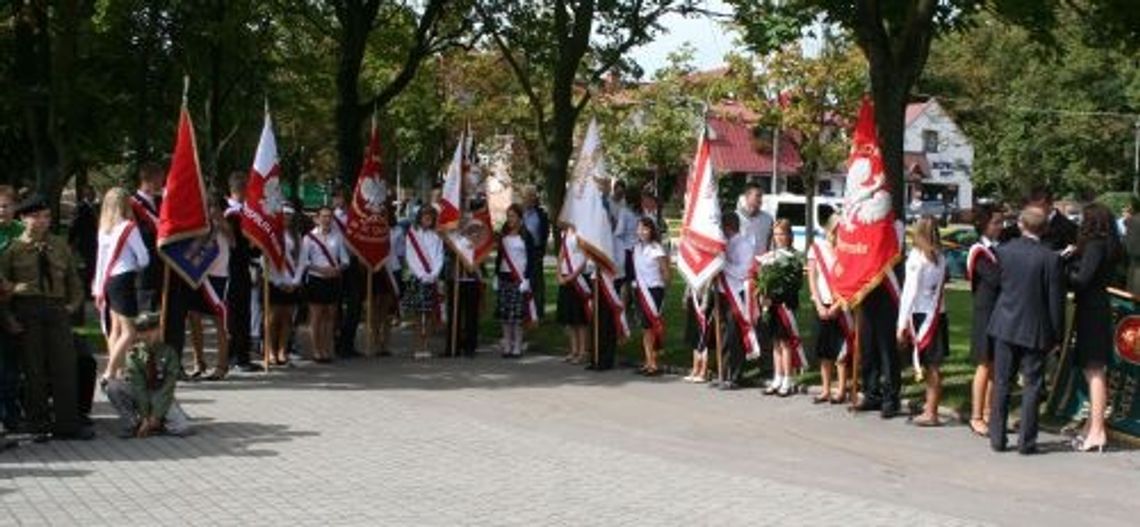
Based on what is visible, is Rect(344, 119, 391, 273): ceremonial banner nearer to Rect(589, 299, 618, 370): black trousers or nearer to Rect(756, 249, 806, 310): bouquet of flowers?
Rect(589, 299, 618, 370): black trousers

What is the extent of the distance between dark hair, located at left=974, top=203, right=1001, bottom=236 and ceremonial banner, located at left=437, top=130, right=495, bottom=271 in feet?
20.2

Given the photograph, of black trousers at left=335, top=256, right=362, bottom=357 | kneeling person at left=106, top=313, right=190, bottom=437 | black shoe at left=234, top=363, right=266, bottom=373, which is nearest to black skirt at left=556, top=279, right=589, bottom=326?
black trousers at left=335, top=256, right=362, bottom=357

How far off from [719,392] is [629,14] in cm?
948

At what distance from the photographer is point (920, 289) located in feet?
39.8

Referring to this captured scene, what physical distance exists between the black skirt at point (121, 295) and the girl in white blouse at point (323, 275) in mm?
3676

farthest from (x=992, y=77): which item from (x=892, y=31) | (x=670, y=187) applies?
(x=892, y=31)

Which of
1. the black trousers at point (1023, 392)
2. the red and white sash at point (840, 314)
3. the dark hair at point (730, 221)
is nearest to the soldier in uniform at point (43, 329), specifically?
the red and white sash at point (840, 314)

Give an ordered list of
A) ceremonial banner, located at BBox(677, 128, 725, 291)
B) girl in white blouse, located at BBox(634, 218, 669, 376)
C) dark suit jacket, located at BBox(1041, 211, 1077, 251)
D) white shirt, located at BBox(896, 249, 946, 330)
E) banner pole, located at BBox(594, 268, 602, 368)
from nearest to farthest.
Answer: white shirt, located at BBox(896, 249, 946, 330)
dark suit jacket, located at BBox(1041, 211, 1077, 251)
ceremonial banner, located at BBox(677, 128, 725, 291)
girl in white blouse, located at BBox(634, 218, 669, 376)
banner pole, located at BBox(594, 268, 602, 368)

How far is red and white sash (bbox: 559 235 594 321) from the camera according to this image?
16020 mm

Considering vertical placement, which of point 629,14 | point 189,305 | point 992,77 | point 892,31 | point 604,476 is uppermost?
point 992,77

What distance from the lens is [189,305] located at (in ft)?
45.5

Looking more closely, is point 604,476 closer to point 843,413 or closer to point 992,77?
point 843,413

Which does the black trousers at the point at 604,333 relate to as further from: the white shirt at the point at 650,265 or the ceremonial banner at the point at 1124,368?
the ceremonial banner at the point at 1124,368

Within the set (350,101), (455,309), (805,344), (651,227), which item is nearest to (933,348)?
(651,227)
